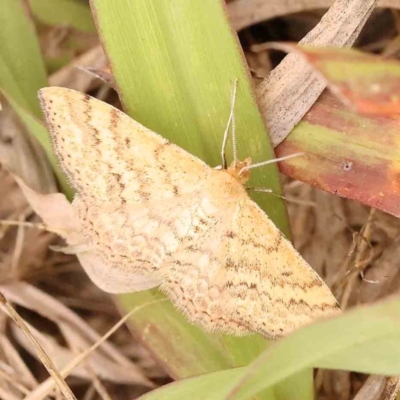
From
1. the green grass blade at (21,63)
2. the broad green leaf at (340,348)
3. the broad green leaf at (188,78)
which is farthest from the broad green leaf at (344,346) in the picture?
the green grass blade at (21,63)

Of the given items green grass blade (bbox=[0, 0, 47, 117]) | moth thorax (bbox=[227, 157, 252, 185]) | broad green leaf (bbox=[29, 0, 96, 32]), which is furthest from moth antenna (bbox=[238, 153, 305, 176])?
broad green leaf (bbox=[29, 0, 96, 32])

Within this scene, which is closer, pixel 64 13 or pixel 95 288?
pixel 64 13

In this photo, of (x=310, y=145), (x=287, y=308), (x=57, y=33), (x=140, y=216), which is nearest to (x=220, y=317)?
(x=287, y=308)

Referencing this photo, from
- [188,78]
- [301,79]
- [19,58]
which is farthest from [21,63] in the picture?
[301,79]

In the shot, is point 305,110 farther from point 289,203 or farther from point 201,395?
point 201,395

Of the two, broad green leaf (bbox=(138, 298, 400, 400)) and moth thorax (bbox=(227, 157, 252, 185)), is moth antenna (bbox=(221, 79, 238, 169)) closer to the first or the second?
moth thorax (bbox=(227, 157, 252, 185))

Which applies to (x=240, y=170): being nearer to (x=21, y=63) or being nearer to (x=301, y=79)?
(x=301, y=79)
